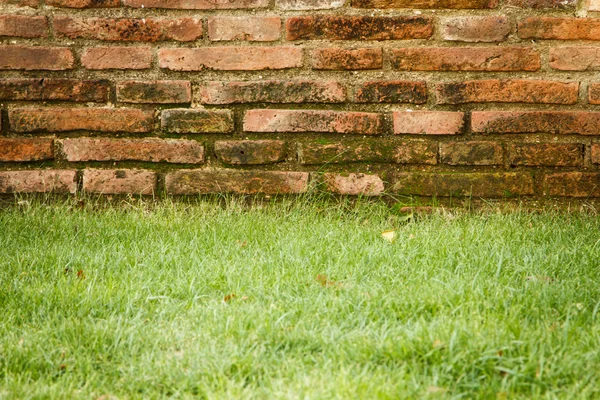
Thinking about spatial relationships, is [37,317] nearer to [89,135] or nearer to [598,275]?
[89,135]

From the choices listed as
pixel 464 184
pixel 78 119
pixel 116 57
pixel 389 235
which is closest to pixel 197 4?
pixel 116 57

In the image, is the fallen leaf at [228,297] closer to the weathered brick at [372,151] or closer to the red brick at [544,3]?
the weathered brick at [372,151]

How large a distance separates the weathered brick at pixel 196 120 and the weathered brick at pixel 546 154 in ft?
4.12

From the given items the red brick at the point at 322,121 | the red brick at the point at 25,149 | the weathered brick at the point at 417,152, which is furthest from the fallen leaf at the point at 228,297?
the red brick at the point at 25,149

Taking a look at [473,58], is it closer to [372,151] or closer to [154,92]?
[372,151]

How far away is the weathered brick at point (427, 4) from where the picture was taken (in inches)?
96.7

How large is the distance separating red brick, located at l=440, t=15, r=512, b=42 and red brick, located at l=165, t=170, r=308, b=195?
0.90 m

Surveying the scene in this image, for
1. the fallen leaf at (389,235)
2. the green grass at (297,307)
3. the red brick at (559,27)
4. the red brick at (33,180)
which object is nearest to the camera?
the green grass at (297,307)

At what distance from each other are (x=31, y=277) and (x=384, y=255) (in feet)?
3.77

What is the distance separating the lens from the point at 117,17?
8.23 ft

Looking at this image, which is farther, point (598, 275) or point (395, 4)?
point (395, 4)

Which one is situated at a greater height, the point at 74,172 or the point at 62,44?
the point at 62,44

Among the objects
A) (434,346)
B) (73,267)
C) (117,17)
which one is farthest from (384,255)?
(117,17)

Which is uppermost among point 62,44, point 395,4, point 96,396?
point 395,4
